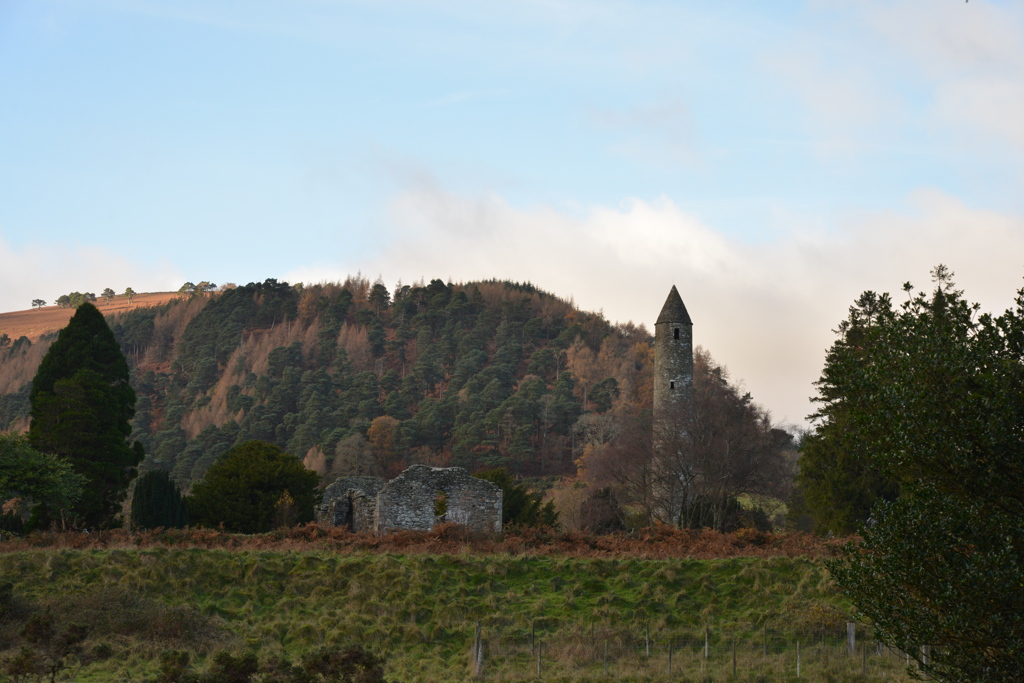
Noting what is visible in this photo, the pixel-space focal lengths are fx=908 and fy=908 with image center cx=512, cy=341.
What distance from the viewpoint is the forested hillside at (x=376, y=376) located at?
2736 inches

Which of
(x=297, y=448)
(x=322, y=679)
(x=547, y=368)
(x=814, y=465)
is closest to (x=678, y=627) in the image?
(x=322, y=679)

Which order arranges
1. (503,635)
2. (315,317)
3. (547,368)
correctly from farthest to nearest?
(315,317) → (547,368) → (503,635)

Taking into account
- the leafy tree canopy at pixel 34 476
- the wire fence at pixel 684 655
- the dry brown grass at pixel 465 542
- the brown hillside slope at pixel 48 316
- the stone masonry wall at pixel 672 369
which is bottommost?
the wire fence at pixel 684 655

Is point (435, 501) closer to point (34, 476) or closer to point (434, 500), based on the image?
point (434, 500)

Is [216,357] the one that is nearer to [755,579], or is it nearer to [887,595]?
[755,579]

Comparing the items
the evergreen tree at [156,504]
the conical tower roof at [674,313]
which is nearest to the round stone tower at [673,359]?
the conical tower roof at [674,313]

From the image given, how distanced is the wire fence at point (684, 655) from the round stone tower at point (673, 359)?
2278 centimetres

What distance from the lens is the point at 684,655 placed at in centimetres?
1669

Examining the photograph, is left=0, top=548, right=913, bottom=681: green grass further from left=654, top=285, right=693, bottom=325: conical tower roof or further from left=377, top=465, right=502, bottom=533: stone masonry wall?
left=654, top=285, right=693, bottom=325: conical tower roof

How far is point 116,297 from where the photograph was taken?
155 metres

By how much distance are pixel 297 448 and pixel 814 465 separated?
150 ft

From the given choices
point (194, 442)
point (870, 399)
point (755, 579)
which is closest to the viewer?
point (870, 399)

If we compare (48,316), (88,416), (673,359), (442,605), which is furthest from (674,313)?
(48,316)

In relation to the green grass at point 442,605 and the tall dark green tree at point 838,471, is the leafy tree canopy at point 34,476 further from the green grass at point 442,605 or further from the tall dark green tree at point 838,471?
the tall dark green tree at point 838,471
